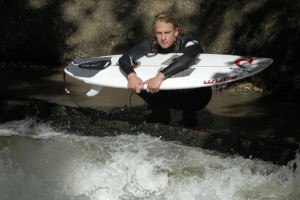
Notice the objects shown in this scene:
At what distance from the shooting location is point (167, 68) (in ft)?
15.3

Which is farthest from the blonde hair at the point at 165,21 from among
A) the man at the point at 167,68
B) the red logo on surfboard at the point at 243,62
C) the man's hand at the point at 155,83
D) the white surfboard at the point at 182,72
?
the red logo on surfboard at the point at 243,62

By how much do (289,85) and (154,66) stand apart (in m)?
2.27

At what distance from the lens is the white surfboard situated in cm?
468

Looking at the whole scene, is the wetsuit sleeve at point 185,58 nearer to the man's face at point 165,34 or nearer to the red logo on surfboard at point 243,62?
the man's face at point 165,34

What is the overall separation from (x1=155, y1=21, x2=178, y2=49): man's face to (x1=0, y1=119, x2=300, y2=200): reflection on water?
97cm

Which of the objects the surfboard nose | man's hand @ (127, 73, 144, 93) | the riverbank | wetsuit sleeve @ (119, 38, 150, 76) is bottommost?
the riverbank

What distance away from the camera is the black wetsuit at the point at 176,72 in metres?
4.72

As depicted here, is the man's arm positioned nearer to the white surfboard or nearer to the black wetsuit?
the black wetsuit

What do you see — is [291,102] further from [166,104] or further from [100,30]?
[100,30]

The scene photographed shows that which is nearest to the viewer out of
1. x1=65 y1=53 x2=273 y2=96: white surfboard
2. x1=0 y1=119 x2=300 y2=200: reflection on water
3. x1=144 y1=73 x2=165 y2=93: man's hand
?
x1=0 y1=119 x2=300 y2=200: reflection on water

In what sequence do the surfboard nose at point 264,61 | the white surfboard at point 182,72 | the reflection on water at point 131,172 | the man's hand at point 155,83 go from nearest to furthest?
the reflection on water at point 131,172, the man's hand at point 155,83, the white surfboard at point 182,72, the surfboard nose at point 264,61

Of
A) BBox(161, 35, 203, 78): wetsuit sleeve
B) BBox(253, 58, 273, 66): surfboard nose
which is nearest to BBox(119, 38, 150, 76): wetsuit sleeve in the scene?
BBox(161, 35, 203, 78): wetsuit sleeve

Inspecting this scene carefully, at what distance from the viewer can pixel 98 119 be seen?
5.60 meters

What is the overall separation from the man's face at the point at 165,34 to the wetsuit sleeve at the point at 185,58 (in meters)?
0.14
